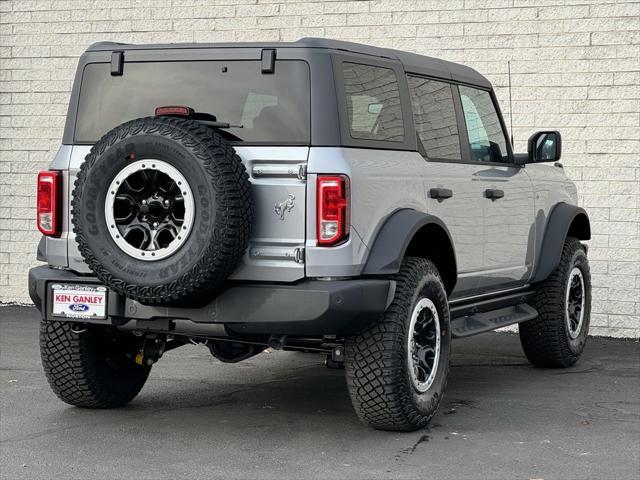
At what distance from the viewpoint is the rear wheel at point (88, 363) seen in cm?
676

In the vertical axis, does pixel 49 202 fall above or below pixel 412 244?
above

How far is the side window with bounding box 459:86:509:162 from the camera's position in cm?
779

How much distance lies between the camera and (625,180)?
35.0ft

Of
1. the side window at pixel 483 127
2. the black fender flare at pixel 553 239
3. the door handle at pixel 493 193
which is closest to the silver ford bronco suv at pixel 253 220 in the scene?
the door handle at pixel 493 193

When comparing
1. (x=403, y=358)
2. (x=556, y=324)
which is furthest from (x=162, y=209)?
(x=556, y=324)

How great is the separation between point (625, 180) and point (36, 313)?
18.3ft

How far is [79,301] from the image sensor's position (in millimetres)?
6258

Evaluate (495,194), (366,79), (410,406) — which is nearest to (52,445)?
(410,406)

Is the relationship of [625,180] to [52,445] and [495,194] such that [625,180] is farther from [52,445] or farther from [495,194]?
[52,445]

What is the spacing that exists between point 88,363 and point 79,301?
2.13 feet

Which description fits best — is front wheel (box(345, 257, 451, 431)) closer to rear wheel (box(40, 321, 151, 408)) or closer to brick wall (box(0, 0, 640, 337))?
rear wheel (box(40, 321, 151, 408))

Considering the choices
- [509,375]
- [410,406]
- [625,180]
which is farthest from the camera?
[625,180]

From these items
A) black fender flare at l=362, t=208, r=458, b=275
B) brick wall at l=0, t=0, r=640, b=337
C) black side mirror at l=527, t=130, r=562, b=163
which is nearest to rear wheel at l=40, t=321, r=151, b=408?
black fender flare at l=362, t=208, r=458, b=275

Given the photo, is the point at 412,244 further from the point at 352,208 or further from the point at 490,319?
the point at 490,319
